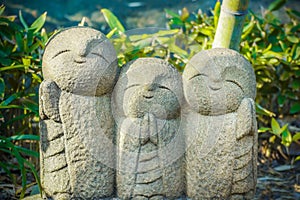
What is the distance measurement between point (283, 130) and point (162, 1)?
4609 mm

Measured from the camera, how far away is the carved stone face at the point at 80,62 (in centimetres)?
239

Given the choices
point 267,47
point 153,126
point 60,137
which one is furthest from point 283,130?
point 60,137

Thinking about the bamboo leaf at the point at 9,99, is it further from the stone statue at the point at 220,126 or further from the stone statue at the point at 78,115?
the stone statue at the point at 220,126

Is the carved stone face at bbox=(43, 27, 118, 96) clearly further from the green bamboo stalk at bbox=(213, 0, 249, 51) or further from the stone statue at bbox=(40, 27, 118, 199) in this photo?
the green bamboo stalk at bbox=(213, 0, 249, 51)

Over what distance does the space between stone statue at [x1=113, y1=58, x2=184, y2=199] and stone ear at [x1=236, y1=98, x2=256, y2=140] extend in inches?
11.5

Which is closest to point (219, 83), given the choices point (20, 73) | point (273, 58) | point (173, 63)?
point (173, 63)

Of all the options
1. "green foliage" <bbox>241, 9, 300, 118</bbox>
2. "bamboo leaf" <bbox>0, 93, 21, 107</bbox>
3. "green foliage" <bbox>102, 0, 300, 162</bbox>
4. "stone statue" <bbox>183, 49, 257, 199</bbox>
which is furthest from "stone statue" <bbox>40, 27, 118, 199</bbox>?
"green foliage" <bbox>241, 9, 300, 118</bbox>

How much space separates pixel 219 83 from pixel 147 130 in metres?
0.40

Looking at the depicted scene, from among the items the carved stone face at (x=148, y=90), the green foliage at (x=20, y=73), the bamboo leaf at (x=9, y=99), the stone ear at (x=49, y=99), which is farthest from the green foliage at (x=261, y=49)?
the stone ear at (x=49, y=99)

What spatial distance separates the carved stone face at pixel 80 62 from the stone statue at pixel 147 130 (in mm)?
105

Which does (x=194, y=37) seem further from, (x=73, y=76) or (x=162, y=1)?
(x=162, y=1)

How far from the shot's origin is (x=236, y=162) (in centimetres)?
248

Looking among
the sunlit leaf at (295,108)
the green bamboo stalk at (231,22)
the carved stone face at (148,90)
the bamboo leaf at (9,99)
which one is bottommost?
the sunlit leaf at (295,108)

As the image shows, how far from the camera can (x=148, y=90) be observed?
8.00 feet
